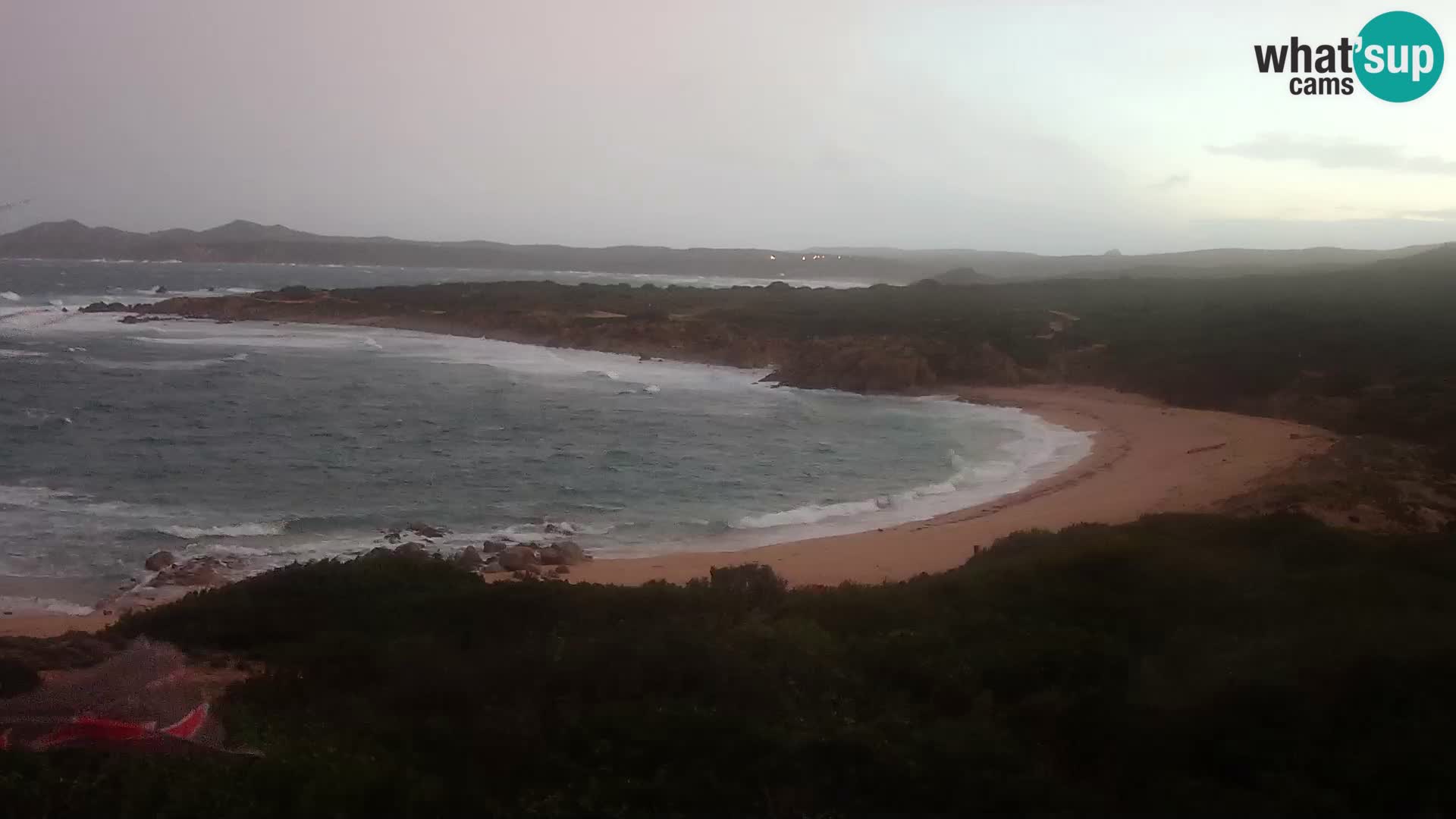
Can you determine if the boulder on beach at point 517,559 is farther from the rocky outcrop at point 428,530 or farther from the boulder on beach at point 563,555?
the rocky outcrop at point 428,530

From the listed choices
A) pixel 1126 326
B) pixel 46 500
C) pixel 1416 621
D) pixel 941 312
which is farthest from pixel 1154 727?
pixel 941 312

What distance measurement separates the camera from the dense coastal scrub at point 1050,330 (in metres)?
27.6

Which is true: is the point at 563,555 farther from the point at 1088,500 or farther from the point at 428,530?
the point at 1088,500

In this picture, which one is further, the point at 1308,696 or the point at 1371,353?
the point at 1371,353

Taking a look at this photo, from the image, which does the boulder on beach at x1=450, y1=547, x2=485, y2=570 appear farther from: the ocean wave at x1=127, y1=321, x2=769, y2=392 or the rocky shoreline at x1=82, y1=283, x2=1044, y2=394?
the rocky shoreline at x1=82, y1=283, x2=1044, y2=394

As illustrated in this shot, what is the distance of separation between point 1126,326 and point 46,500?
38794 mm

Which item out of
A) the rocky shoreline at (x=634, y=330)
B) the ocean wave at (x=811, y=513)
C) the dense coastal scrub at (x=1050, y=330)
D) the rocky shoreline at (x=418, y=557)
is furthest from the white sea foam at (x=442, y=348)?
the rocky shoreline at (x=418, y=557)

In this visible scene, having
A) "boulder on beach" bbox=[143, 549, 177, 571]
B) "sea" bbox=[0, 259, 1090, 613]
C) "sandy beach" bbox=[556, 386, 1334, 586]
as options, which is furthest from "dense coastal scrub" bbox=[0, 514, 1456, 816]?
"sea" bbox=[0, 259, 1090, 613]

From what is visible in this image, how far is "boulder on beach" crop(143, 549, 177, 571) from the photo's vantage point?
13734 mm

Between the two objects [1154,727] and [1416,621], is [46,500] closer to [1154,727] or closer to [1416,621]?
[1154,727]

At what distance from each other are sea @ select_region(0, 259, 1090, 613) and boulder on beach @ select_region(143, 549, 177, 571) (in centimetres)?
18

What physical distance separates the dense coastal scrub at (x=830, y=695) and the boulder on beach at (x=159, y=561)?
3.85 m

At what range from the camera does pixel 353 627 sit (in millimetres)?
9336

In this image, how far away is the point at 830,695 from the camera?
719cm
